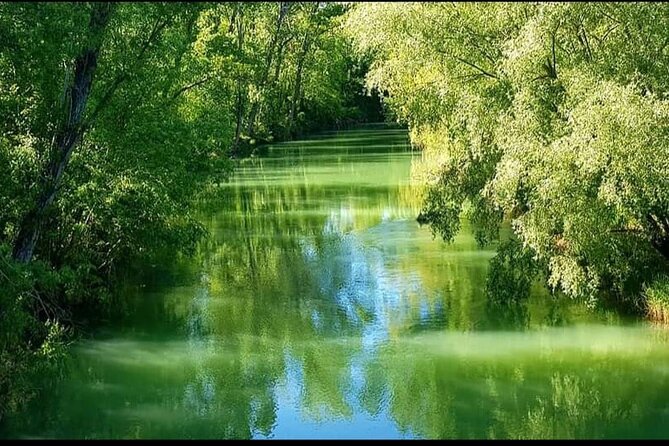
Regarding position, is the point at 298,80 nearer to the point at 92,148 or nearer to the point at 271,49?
the point at 271,49

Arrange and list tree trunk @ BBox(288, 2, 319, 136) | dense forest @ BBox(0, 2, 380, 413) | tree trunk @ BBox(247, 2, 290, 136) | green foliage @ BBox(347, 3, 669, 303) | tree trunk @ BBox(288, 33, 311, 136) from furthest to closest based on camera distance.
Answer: tree trunk @ BBox(288, 33, 311, 136) < tree trunk @ BBox(288, 2, 319, 136) < tree trunk @ BBox(247, 2, 290, 136) < green foliage @ BBox(347, 3, 669, 303) < dense forest @ BBox(0, 2, 380, 413)

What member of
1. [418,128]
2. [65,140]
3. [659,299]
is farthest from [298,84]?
[65,140]

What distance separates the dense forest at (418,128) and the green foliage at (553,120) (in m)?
0.03

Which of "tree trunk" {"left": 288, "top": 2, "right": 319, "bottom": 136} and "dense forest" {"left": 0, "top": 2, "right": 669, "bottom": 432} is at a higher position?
"tree trunk" {"left": 288, "top": 2, "right": 319, "bottom": 136}

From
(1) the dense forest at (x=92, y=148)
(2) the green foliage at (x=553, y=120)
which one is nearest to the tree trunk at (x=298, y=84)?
(1) the dense forest at (x=92, y=148)

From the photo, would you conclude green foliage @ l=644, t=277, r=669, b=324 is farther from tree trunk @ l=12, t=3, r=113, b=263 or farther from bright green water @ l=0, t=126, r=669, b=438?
tree trunk @ l=12, t=3, r=113, b=263

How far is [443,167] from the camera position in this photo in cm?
1547

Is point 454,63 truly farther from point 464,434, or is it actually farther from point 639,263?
point 464,434

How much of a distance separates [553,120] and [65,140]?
23.7ft

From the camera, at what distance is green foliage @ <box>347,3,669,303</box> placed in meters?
11.7

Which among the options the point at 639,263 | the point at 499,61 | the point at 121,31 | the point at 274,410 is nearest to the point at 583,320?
the point at 639,263

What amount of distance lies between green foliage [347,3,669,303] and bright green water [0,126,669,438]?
1324 mm

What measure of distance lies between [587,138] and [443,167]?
13.4 feet

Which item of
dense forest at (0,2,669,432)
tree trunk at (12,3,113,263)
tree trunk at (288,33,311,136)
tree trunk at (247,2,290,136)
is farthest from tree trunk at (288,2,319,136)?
tree trunk at (12,3,113,263)
